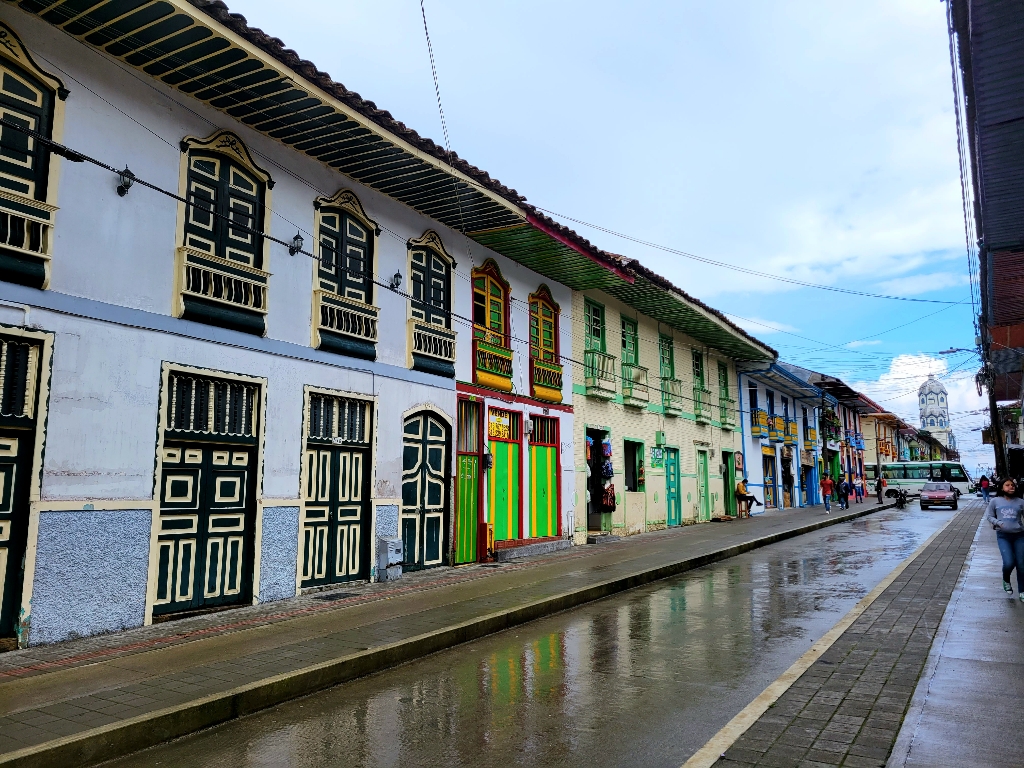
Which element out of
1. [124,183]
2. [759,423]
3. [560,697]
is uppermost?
[124,183]

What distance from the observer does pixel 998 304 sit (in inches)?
490

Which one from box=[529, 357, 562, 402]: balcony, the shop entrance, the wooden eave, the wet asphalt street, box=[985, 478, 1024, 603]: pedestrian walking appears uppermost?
the wooden eave

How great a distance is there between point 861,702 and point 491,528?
9557 millimetres

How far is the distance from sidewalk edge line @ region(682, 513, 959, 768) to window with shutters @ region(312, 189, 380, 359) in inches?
292

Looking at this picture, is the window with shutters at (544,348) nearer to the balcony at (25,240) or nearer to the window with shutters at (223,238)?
the window with shutters at (223,238)

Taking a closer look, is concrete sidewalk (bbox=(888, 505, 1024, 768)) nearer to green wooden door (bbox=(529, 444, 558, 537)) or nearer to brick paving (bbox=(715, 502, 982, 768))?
brick paving (bbox=(715, 502, 982, 768))

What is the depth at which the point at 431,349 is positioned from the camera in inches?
516

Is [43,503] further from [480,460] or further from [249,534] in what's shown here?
[480,460]

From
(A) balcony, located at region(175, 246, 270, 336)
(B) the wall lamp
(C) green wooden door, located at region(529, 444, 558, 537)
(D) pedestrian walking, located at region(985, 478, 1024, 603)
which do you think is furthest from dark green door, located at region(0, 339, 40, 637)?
(D) pedestrian walking, located at region(985, 478, 1024, 603)

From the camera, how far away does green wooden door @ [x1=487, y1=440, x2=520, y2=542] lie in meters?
14.7

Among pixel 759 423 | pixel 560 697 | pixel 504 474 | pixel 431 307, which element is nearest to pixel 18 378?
pixel 560 697

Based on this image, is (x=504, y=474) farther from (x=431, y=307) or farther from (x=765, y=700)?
(x=765, y=700)

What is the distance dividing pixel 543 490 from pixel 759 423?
56.1ft

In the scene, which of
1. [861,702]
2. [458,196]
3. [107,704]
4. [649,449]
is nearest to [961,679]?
[861,702]
